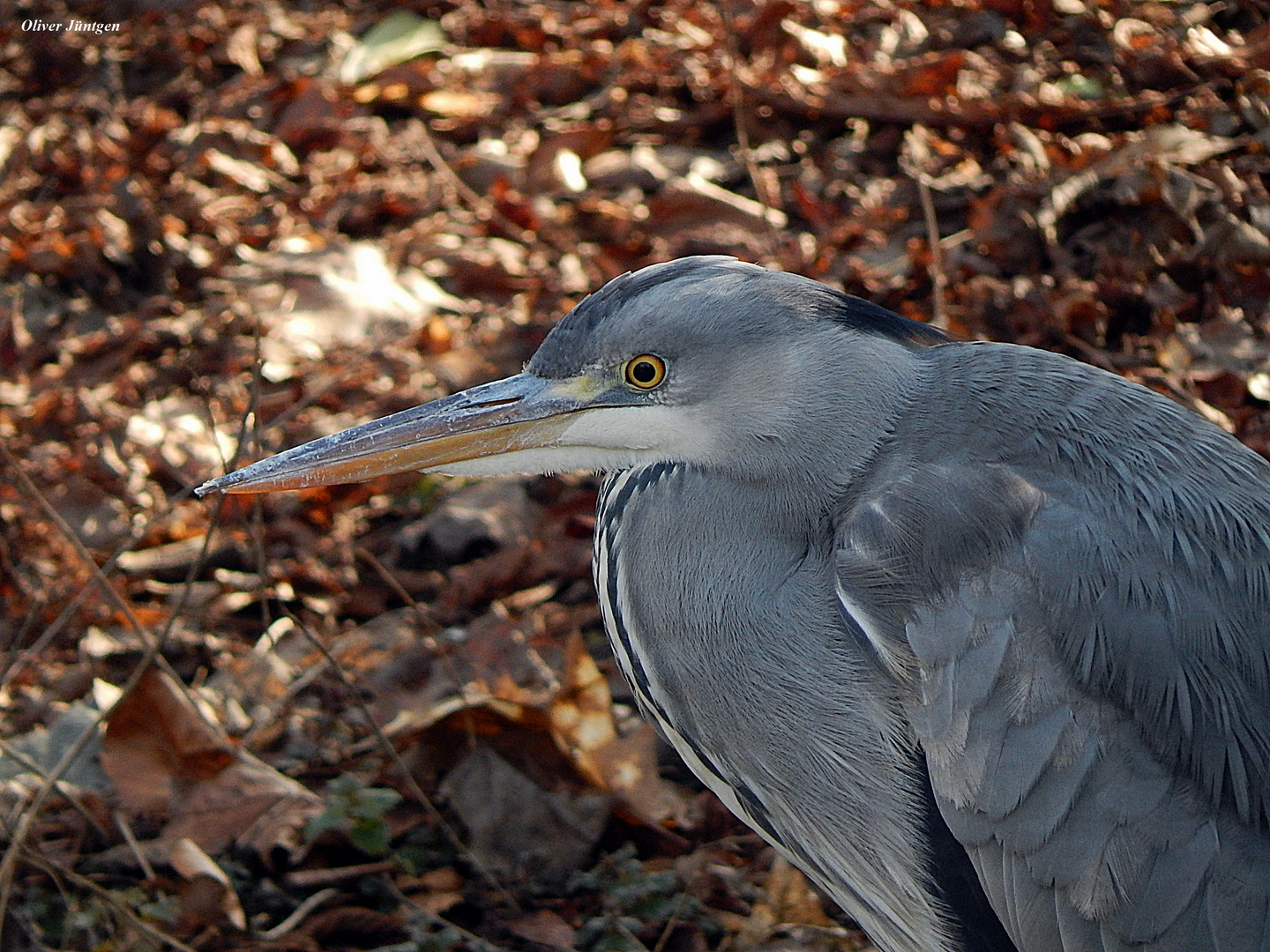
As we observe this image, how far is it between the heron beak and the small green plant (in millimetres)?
800

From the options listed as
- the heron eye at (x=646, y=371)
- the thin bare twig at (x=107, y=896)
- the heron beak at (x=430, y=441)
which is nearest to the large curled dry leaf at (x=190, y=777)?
the thin bare twig at (x=107, y=896)

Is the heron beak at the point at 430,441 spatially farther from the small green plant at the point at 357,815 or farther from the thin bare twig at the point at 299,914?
the thin bare twig at the point at 299,914

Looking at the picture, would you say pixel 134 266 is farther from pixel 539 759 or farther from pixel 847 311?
pixel 847 311

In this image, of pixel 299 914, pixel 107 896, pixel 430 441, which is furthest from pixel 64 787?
pixel 430 441

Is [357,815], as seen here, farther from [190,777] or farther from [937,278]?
[937,278]

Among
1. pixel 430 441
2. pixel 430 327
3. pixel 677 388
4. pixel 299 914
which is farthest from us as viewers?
pixel 430 327

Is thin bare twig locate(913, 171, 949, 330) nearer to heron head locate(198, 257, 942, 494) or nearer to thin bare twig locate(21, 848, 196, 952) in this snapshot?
heron head locate(198, 257, 942, 494)

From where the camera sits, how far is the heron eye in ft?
7.63

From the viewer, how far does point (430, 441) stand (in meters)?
2.46

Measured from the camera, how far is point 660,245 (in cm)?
454

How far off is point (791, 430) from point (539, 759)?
1.14 meters

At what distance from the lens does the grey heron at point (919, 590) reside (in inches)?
80.7

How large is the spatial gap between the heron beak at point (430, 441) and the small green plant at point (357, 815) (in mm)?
800

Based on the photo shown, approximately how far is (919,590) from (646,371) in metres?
0.58
